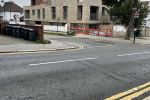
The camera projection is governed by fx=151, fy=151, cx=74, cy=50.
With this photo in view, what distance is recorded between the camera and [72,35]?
2478 centimetres

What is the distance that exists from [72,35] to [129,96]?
20.8 metres

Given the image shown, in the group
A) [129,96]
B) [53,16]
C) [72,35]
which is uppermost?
[53,16]

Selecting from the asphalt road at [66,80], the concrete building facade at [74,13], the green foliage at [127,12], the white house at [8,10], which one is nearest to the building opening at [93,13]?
the concrete building facade at [74,13]

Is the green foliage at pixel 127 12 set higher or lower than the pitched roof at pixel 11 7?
lower

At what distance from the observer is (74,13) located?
102ft

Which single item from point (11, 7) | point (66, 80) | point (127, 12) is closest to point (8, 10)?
point (11, 7)

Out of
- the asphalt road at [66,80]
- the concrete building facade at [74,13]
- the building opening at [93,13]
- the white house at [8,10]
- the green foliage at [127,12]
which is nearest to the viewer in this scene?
the asphalt road at [66,80]

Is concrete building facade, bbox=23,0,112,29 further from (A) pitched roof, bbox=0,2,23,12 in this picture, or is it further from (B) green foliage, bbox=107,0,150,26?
(A) pitched roof, bbox=0,2,23,12

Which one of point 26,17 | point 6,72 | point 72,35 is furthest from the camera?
point 26,17

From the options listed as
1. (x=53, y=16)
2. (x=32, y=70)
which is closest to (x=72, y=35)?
(x=53, y=16)

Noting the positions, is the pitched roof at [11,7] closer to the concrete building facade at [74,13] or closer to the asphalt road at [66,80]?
the concrete building facade at [74,13]

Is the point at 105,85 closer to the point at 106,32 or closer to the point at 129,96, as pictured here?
the point at 129,96

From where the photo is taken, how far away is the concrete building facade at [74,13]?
98.1 ft

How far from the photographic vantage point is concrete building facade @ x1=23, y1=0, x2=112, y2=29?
29905 mm
